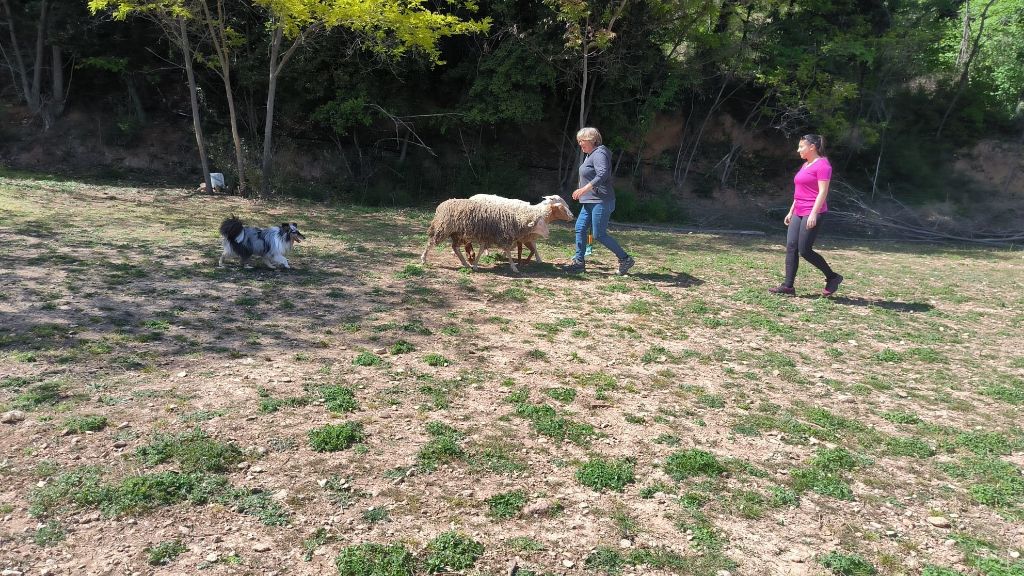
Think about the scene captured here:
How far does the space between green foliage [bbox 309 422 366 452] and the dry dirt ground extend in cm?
2

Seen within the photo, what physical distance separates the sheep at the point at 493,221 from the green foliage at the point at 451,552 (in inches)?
233

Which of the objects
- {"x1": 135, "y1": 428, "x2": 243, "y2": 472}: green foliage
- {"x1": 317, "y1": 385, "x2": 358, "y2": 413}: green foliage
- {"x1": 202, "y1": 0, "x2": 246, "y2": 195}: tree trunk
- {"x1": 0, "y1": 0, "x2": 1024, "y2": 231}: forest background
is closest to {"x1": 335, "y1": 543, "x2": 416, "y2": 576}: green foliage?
{"x1": 135, "y1": 428, "x2": 243, "y2": 472}: green foliage

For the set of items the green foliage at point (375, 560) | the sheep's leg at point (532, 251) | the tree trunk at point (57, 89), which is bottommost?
the green foliage at point (375, 560)

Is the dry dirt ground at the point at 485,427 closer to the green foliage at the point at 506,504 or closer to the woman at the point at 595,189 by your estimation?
the green foliage at the point at 506,504

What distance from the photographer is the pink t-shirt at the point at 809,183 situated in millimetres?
7609

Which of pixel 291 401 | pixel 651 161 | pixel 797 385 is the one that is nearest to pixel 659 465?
pixel 797 385

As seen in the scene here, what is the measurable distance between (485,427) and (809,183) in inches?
223

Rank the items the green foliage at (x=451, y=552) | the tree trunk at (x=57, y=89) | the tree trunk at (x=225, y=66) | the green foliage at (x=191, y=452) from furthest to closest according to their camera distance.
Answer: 1. the tree trunk at (x=57, y=89)
2. the tree trunk at (x=225, y=66)
3. the green foliage at (x=191, y=452)
4. the green foliage at (x=451, y=552)

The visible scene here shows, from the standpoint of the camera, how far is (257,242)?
325 inches

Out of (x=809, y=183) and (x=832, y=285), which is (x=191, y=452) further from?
(x=832, y=285)

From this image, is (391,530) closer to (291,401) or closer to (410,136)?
(291,401)

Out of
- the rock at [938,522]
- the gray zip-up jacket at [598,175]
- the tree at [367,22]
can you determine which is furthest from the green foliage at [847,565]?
the tree at [367,22]

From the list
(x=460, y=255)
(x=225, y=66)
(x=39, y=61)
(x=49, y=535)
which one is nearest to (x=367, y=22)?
(x=225, y=66)

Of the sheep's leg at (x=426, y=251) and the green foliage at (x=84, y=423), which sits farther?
the sheep's leg at (x=426, y=251)
